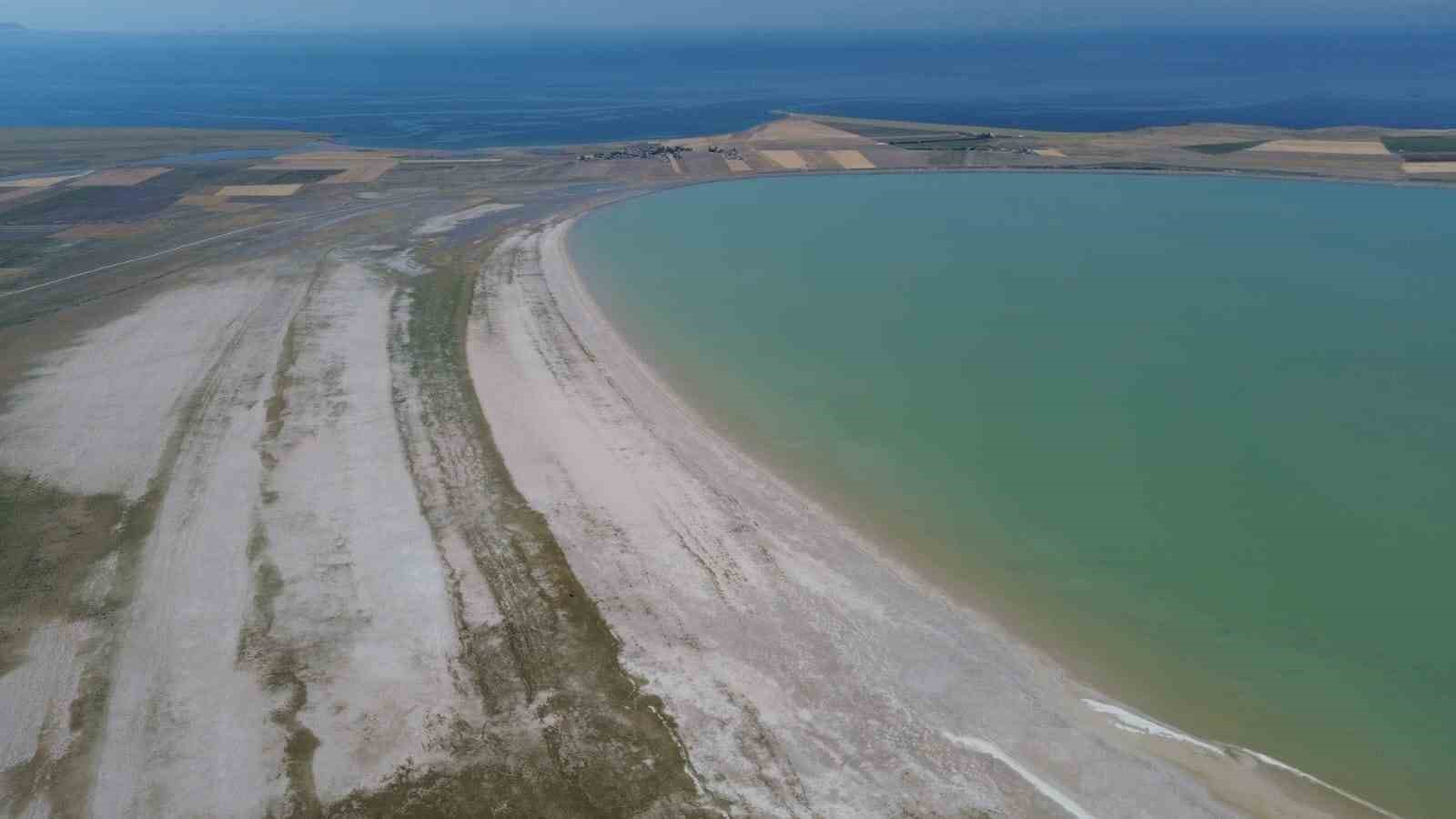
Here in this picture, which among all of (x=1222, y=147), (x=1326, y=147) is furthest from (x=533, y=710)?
(x=1326, y=147)

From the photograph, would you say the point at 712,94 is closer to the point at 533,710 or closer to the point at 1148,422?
the point at 1148,422

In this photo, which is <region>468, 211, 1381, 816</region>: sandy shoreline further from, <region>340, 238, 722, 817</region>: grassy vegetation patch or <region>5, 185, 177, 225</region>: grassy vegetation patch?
<region>5, 185, 177, 225</region>: grassy vegetation patch

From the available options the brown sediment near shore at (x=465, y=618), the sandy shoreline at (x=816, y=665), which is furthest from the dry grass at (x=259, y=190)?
the sandy shoreline at (x=816, y=665)

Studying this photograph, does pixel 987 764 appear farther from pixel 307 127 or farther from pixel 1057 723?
pixel 307 127

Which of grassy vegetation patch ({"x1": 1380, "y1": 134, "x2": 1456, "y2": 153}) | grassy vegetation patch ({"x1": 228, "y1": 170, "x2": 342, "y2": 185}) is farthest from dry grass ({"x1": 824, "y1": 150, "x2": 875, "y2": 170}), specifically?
grassy vegetation patch ({"x1": 1380, "y1": 134, "x2": 1456, "y2": 153})

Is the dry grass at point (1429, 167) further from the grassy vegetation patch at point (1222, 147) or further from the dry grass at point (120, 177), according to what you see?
the dry grass at point (120, 177)

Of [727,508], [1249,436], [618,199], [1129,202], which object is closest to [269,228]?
[618,199]
